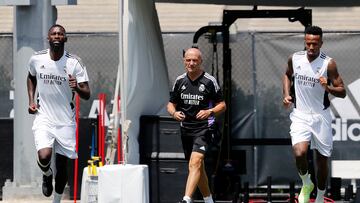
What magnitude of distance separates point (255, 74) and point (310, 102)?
18.8 feet

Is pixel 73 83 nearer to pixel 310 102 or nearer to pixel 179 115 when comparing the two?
pixel 179 115

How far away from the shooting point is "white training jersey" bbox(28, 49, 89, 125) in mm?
12602

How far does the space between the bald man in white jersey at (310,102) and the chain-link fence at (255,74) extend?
4.90m

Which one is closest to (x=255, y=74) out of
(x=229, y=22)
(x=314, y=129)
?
(x=229, y=22)

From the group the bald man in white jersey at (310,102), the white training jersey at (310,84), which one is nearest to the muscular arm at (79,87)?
the bald man in white jersey at (310,102)

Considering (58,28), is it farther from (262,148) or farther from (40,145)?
(262,148)

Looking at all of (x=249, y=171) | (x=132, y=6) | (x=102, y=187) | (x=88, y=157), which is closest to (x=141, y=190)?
(x=102, y=187)

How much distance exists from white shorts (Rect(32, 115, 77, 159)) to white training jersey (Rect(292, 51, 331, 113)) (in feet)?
8.31

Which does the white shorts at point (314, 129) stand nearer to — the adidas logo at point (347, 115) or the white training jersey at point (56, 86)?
the white training jersey at point (56, 86)

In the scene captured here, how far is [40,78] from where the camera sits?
Answer: 41.5 feet

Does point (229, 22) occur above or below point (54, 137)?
above

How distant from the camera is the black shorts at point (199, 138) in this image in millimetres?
12906

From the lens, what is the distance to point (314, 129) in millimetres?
12602

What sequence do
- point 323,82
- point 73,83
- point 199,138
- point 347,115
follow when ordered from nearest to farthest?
1. point 323,82
2. point 73,83
3. point 199,138
4. point 347,115
